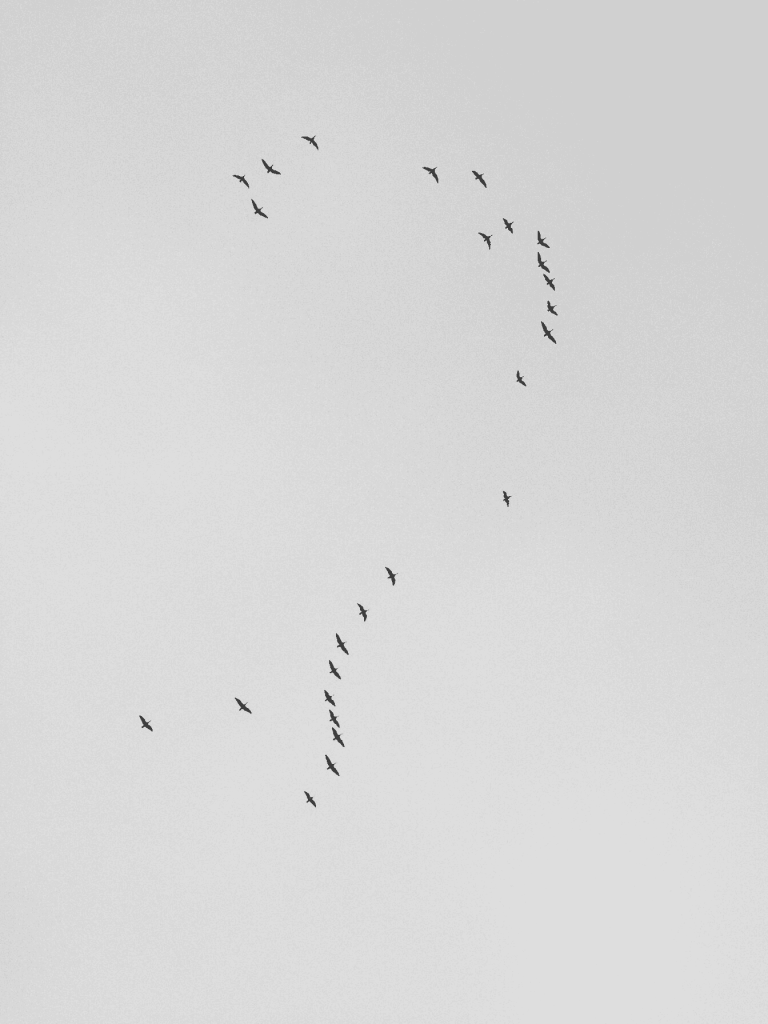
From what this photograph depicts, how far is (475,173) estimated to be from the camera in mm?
181750

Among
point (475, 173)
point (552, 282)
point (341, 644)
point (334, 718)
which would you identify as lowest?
point (334, 718)

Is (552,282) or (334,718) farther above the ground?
(552,282)

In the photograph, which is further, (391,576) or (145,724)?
(391,576)

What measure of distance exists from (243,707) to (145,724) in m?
14.9

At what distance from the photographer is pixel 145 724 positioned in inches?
7013

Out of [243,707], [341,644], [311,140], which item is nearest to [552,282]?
[311,140]

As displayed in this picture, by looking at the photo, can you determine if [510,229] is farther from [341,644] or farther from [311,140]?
[341,644]

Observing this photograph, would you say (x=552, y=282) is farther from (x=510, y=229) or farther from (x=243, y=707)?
(x=243, y=707)

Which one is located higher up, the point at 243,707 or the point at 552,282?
the point at 552,282

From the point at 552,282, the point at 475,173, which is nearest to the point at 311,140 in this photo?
the point at 475,173

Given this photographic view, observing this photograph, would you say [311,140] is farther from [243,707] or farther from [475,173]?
[243,707]

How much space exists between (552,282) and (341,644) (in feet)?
187

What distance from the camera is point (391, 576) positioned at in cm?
19075

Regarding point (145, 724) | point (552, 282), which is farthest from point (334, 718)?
point (552, 282)
